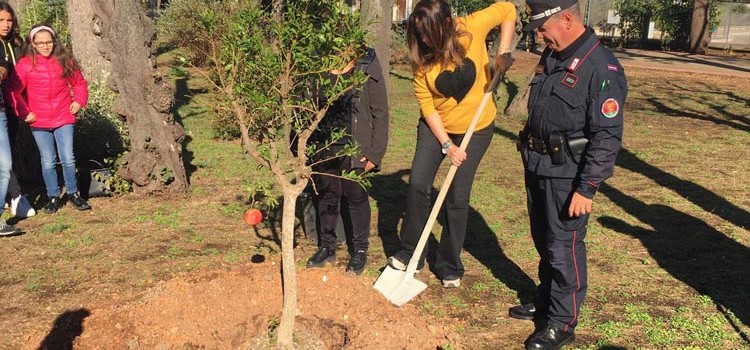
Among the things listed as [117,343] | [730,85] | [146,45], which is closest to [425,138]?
[117,343]

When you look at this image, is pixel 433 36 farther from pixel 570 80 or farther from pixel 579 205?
pixel 579 205

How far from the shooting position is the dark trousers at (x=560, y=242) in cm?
382

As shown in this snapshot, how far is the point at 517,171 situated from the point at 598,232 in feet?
7.79

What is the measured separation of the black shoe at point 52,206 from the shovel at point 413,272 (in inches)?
140

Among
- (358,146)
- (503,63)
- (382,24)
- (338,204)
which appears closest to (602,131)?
(503,63)

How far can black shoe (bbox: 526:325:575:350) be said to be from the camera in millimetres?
3941

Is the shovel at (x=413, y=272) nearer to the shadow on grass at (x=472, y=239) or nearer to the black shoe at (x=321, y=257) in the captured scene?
the shadow on grass at (x=472, y=239)

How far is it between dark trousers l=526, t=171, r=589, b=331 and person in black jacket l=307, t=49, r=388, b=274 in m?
1.20

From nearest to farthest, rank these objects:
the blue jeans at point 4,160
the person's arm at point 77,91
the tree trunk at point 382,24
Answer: the blue jeans at point 4,160
the person's arm at point 77,91
the tree trunk at point 382,24

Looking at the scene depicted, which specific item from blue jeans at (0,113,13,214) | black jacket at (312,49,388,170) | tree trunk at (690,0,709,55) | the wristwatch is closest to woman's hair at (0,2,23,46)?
blue jeans at (0,113,13,214)

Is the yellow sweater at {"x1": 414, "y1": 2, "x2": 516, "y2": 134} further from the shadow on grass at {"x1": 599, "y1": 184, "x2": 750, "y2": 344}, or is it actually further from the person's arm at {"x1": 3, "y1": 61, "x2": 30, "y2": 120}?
the person's arm at {"x1": 3, "y1": 61, "x2": 30, "y2": 120}

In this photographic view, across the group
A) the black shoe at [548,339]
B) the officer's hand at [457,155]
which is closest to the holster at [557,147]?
the officer's hand at [457,155]

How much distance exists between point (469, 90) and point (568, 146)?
0.96 meters

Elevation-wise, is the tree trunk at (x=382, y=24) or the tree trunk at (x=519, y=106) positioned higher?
the tree trunk at (x=382, y=24)
